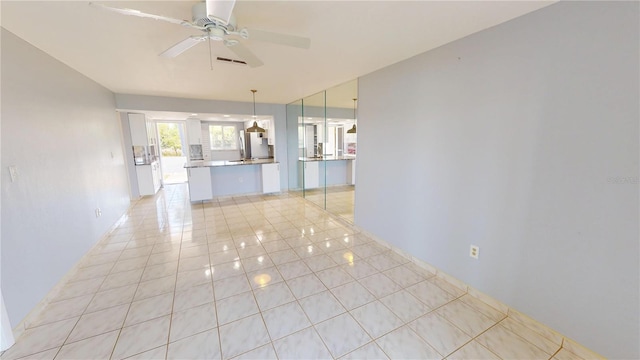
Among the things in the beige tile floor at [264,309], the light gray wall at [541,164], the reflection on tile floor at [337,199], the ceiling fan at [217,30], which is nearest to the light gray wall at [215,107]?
the reflection on tile floor at [337,199]

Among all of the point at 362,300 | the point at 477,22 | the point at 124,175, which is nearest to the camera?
the point at 477,22

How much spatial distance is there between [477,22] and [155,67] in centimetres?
336

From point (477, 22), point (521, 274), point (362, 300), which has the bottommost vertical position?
point (362, 300)

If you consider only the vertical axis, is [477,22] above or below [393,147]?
above

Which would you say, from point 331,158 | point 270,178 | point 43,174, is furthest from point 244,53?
point 331,158

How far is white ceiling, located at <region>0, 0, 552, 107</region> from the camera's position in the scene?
63.1 inches

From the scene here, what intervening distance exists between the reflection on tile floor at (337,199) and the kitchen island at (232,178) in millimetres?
1021

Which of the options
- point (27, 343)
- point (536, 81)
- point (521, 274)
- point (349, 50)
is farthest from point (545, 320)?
point (27, 343)

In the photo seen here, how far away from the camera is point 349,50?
2391 mm

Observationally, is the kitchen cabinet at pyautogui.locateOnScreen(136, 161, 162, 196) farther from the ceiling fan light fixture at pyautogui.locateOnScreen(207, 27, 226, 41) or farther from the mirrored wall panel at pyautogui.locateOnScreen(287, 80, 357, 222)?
the ceiling fan light fixture at pyautogui.locateOnScreen(207, 27, 226, 41)

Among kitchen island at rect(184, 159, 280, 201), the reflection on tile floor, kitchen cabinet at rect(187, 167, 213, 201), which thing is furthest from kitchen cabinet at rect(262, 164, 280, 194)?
kitchen cabinet at rect(187, 167, 213, 201)

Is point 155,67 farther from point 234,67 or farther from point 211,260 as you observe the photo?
point 211,260

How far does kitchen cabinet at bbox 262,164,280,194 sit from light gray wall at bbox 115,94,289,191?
18cm

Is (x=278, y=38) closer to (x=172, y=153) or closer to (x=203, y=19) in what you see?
(x=203, y=19)
